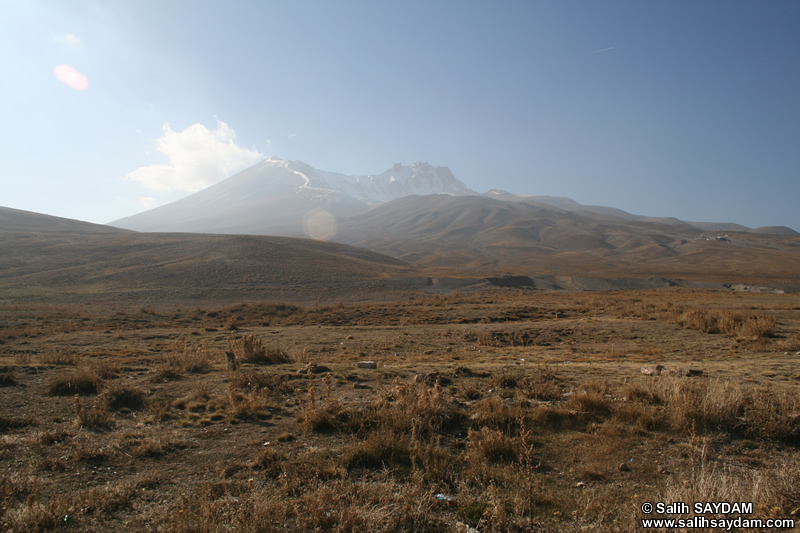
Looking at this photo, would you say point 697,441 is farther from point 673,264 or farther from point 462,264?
point 673,264

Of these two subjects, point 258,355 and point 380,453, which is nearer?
point 380,453

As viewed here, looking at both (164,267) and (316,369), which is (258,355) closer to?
(316,369)

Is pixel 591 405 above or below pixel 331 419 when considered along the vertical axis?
above

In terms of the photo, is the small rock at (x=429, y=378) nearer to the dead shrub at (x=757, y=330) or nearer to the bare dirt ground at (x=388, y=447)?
the bare dirt ground at (x=388, y=447)

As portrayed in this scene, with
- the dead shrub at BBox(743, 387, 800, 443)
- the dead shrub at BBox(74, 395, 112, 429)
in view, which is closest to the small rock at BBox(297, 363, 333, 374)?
the dead shrub at BBox(74, 395, 112, 429)

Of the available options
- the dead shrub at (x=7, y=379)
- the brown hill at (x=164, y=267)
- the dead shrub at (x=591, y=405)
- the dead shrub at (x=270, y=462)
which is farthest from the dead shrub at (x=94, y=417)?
the brown hill at (x=164, y=267)

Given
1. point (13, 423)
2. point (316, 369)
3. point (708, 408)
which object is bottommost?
point (316, 369)

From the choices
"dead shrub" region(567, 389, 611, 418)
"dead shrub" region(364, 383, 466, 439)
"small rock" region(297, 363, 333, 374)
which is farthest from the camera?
"small rock" region(297, 363, 333, 374)

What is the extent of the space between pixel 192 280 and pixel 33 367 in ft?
139

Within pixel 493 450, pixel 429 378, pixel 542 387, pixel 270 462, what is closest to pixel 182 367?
pixel 429 378

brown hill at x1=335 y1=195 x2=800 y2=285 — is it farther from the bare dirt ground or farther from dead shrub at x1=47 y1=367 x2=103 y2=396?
dead shrub at x1=47 y1=367 x2=103 y2=396

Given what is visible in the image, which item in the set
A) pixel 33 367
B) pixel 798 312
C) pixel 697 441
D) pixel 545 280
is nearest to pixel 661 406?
pixel 697 441

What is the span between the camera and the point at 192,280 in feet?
157

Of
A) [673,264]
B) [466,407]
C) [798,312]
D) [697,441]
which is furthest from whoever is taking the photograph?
[673,264]
